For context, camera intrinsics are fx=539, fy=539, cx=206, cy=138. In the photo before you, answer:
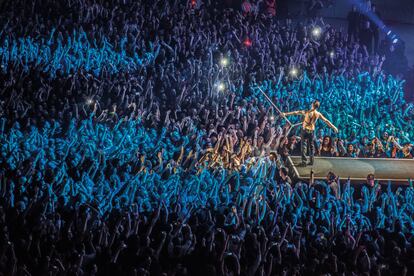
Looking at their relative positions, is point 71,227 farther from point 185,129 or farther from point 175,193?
point 185,129

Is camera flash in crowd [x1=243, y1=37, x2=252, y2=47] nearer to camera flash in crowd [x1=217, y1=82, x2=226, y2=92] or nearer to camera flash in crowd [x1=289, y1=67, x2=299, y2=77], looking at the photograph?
camera flash in crowd [x1=289, y1=67, x2=299, y2=77]

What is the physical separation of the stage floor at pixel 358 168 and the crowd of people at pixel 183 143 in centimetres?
33

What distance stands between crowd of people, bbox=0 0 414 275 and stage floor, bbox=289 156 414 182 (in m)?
0.33

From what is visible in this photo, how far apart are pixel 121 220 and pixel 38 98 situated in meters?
4.20

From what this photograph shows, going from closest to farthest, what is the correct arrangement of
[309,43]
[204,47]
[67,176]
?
[67,176], [204,47], [309,43]

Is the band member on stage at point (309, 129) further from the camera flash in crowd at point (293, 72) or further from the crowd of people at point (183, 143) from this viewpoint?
the camera flash in crowd at point (293, 72)

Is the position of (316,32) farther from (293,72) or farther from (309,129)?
(309,129)

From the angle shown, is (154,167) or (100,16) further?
(100,16)

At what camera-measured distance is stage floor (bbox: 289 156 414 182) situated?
30.6 feet

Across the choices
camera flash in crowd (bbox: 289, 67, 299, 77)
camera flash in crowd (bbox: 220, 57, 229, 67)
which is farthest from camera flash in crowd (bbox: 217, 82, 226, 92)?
camera flash in crowd (bbox: 289, 67, 299, 77)

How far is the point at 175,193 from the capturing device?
7.68 meters

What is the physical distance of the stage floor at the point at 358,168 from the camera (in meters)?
9.34

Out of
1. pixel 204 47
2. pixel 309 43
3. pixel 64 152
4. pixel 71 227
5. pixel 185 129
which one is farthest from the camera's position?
pixel 309 43

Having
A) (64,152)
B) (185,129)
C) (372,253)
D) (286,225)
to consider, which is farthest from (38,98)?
(372,253)
